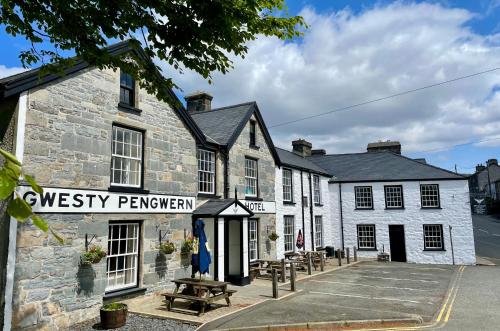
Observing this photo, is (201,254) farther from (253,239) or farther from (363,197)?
(363,197)

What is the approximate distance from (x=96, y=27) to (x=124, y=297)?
812 cm

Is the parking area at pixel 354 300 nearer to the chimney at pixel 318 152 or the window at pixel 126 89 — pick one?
the window at pixel 126 89

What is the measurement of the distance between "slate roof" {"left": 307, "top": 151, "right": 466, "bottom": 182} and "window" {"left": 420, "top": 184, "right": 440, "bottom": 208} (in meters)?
0.68

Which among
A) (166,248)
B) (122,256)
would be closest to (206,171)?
(166,248)

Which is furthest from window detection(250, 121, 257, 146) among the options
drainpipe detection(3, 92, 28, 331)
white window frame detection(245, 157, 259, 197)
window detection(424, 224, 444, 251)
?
window detection(424, 224, 444, 251)

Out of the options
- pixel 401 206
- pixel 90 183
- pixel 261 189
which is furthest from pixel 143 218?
pixel 401 206

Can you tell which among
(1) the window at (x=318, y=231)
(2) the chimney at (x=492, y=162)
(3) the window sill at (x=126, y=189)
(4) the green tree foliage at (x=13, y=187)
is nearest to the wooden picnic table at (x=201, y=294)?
(3) the window sill at (x=126, y=189)

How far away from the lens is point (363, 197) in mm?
28156

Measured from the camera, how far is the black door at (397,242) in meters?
26.8

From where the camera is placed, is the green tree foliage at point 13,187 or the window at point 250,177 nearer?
the green tree foliage at point 13,187

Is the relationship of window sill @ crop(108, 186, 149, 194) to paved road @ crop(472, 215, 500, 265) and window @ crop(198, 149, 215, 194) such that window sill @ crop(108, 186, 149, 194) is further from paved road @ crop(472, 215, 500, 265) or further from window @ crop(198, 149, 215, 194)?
paved road @ crop(472, 215, 500, 265)

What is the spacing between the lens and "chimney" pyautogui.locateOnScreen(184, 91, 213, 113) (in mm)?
22953

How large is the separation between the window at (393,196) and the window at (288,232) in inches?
354

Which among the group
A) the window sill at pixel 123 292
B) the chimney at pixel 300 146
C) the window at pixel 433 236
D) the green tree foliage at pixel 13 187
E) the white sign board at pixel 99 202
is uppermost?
the chimney at pixel 300 146
